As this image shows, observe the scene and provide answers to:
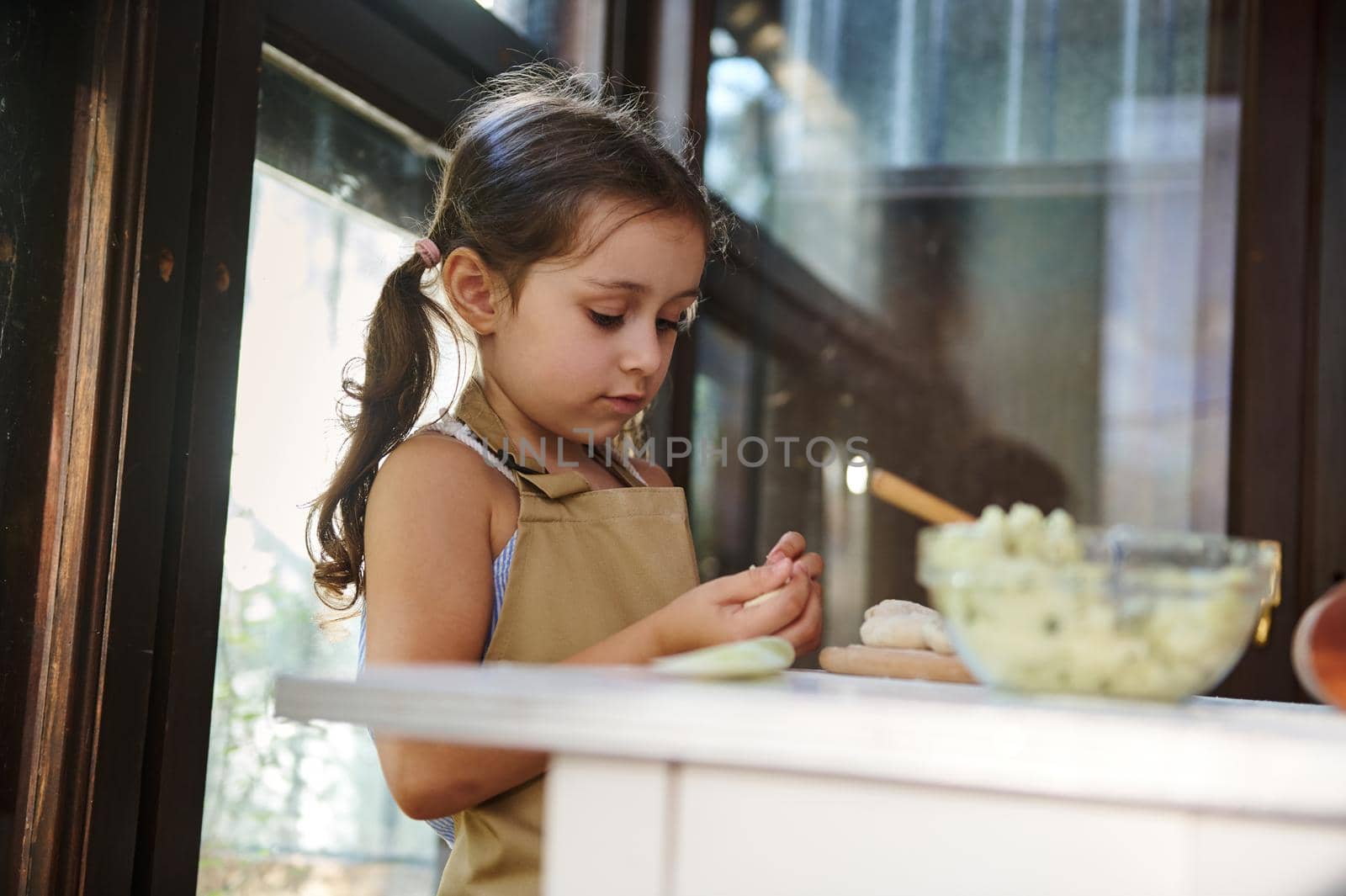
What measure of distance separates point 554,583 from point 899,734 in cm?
58

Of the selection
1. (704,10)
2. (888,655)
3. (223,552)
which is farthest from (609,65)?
(888,655)

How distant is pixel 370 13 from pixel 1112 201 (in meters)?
1.24

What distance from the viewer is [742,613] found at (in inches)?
33.1

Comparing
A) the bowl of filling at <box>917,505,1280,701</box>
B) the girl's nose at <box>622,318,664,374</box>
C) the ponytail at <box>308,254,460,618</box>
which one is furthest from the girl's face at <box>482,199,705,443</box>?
the bowl of filling at <box>917,505,1280,701</box>

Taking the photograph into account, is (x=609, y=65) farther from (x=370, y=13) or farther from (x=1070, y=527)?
(x=1070, y=527)

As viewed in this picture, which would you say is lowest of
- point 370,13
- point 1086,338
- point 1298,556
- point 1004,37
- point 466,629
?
point 466,629

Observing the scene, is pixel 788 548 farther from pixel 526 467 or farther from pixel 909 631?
pixel 526 467

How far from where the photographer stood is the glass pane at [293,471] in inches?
50.9

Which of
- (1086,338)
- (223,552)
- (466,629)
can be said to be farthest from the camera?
(1086,338)

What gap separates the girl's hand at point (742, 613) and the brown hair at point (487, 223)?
43 cm

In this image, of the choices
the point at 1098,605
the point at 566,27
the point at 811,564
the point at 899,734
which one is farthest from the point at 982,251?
the point at 899,734

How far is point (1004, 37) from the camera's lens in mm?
2125

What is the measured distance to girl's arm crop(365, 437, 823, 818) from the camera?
2.78 feet

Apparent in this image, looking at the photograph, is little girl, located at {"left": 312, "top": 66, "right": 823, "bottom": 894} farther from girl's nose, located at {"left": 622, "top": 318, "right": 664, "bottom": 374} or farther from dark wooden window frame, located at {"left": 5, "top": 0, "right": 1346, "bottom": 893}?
dark wooden window frame, located at {"left": 5, "top": 0, "right": 1346, "bottom": 893}
